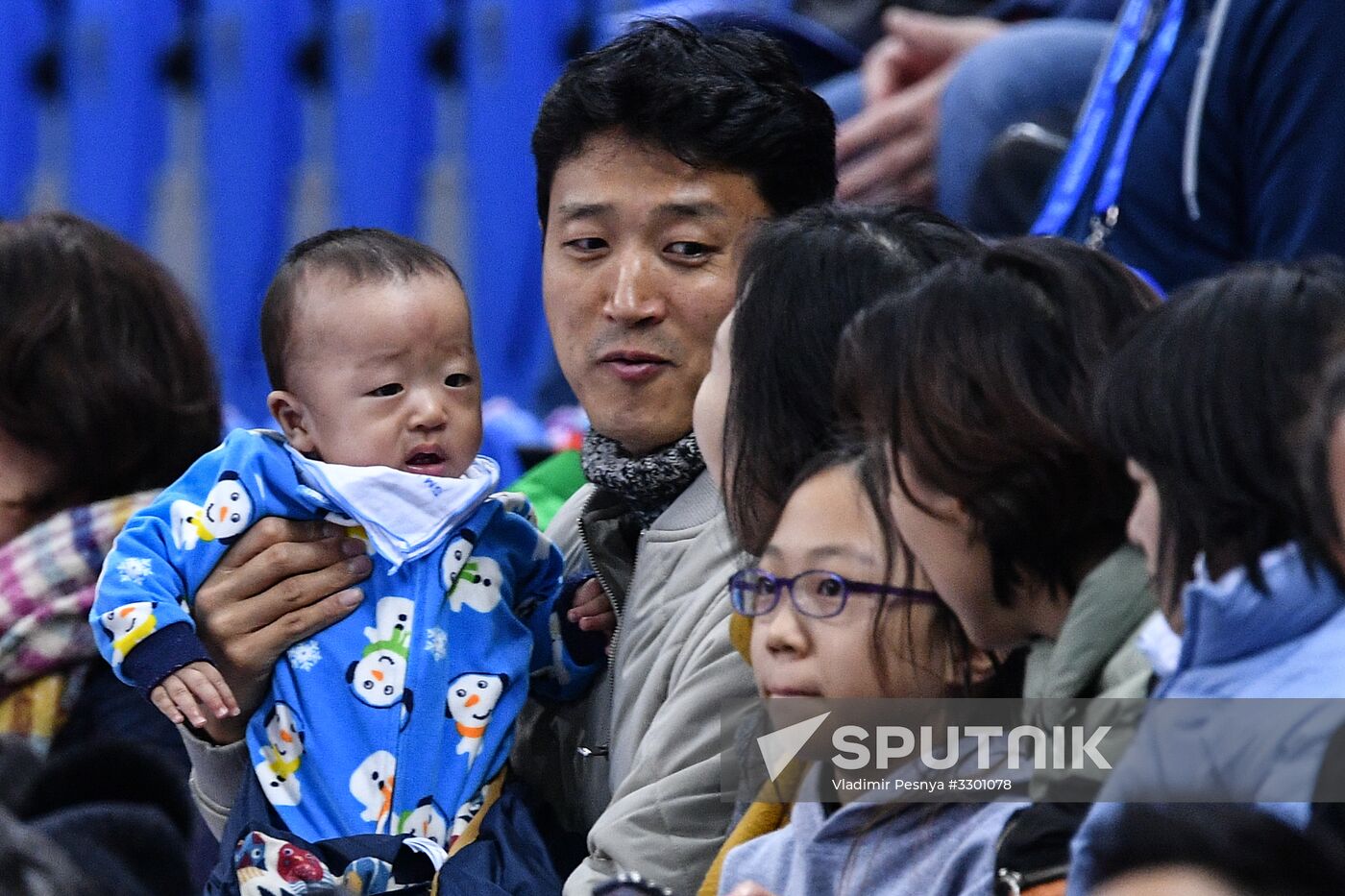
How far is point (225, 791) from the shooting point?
1.95 metres

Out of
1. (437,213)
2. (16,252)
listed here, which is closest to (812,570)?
(16,252)

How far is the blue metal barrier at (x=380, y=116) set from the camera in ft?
14.9

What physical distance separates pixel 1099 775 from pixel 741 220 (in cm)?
84

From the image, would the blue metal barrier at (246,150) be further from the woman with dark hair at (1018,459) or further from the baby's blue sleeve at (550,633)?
the woman with dark hair at (1018,459)

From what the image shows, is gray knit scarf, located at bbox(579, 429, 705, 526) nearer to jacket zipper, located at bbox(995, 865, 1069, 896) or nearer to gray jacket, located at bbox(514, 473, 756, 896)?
gray jacket, located at bbox(514, 473, 756, 896)

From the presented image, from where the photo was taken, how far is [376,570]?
1.93 meters

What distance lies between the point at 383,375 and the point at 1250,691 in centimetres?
107

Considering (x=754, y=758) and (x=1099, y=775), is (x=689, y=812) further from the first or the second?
(x=1099, y=775)

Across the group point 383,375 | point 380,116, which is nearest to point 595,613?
point 383,375

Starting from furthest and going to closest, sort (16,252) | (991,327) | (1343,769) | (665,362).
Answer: (16,252)
(665,362)
(991,327)
(1343,769)

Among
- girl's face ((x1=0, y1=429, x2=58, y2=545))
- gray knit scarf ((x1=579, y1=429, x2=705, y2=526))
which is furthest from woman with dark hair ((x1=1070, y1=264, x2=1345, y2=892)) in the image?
girl's face ((x1=0, y1=429, x2=58, y2=545))

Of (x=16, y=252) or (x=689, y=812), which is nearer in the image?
(x=689, y=812)

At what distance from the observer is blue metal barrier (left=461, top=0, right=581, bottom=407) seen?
14.4 ft

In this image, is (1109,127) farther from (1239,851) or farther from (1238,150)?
(1239,851)
